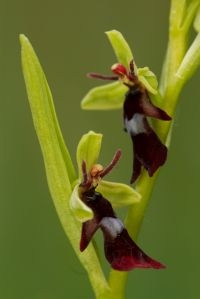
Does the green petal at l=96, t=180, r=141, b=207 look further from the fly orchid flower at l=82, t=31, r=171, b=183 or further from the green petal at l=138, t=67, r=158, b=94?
the green petal at l=138, t=67, r=158, b=94

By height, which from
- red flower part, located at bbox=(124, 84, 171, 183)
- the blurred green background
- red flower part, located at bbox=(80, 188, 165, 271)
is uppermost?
red flower part, located at bbox=(124, 84, 171, 183)

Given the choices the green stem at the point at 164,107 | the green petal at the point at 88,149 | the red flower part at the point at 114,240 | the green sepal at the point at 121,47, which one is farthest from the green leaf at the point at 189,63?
the red flower part at the point at 114,240

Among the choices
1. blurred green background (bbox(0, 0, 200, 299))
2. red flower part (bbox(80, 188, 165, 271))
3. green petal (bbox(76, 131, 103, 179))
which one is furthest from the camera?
blurred green background (bbox(0, 0, 200, 299))

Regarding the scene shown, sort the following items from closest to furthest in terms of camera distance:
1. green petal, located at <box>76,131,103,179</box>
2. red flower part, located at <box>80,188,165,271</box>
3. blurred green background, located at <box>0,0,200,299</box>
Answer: red flower part, located at <box>80,188,165,271</box> → green petal, located at <box>76,131,103,179</box> → blurred green background, located at <box>0,0,200,299</box>

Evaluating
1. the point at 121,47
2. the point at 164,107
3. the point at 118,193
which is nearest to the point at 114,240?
the point at 118,193

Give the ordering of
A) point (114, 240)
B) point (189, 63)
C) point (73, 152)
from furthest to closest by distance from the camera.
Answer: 1. point (73, 152)
2. point (189, 63)
3. point (114, 240)

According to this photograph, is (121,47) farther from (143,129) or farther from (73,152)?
(73,152)

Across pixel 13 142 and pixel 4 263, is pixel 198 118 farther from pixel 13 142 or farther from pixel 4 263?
pixel 4 263

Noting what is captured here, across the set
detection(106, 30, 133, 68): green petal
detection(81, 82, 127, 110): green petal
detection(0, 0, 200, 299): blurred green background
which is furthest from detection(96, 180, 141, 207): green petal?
A: detection(0, 0, 200, 299): blurred green background
